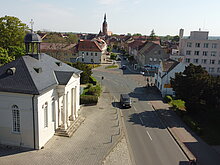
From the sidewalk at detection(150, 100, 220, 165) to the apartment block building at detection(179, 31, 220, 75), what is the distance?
130 feet

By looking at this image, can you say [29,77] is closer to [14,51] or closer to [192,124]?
[192,124]

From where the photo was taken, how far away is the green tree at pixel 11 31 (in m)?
49.0

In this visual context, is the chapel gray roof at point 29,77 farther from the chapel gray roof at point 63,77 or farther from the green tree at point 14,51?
the green tree at point 14,51

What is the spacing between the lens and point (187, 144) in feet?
81.2

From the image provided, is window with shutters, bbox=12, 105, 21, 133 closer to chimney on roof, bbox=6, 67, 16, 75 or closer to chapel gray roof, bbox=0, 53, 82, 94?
chapel gray roof, bbox=0, 53, 82, 94

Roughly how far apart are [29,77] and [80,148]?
368 inches

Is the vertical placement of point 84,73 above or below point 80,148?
above

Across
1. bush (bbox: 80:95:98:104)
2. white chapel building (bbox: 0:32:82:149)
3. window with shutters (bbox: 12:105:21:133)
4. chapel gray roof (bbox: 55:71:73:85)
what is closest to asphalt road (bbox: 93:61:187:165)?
bush (bbox: 80:95:98:104)

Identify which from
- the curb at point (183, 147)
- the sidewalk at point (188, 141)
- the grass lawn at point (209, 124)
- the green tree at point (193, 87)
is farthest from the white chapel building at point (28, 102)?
the grass lawn at point (209, 124)

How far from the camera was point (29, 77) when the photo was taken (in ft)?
68.7

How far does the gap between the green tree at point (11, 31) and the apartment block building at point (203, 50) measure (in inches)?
1995

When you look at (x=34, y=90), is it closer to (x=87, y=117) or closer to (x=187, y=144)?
(x=87, y=117)

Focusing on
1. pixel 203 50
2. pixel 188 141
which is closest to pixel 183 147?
pixel 188 141

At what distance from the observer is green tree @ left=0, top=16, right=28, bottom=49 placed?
49031mm
